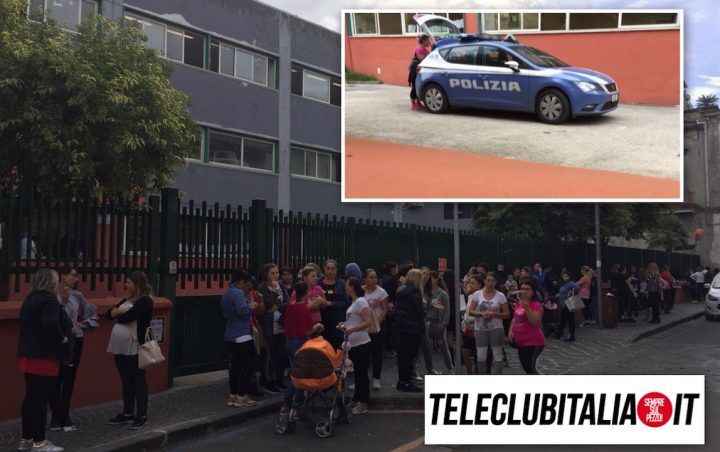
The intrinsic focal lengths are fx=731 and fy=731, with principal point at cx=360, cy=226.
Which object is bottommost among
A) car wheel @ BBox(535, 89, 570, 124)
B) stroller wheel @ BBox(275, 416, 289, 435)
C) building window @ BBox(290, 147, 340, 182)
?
stroller wheel @ BBox(275, 416, 289, 435)

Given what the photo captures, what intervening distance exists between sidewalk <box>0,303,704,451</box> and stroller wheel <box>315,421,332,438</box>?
1.24 m

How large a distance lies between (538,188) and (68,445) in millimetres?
5978

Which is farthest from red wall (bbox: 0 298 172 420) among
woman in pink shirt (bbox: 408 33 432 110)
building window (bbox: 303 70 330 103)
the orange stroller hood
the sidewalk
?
building window (bbox: 303 70 330 103)

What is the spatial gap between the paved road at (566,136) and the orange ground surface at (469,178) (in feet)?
0.33

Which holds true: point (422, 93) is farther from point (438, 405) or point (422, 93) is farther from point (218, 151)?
point (218, 151)

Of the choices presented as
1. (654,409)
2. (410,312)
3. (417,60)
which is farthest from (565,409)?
(417,60)

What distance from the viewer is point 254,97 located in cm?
2722

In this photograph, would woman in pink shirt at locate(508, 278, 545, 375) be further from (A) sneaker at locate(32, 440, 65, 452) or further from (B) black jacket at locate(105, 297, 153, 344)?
(A) sneaker at locate(32, 440, 65, 452)

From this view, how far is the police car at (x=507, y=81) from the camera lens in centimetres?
898

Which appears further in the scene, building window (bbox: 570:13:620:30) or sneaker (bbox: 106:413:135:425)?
building window (bbox: 570:13:620:30)

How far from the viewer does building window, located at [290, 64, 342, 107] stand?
29219mm

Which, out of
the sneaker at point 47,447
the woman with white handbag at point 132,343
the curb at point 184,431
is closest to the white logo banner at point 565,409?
the curb at point 184,431

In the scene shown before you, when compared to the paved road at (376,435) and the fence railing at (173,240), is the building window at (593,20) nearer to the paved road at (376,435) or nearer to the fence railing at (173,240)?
the paved road at (376,435)

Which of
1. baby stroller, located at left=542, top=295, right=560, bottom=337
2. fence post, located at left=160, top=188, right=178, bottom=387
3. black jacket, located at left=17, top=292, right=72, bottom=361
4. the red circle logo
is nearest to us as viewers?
black jacket, located at left=17, top=292, right=72, bottom=361
